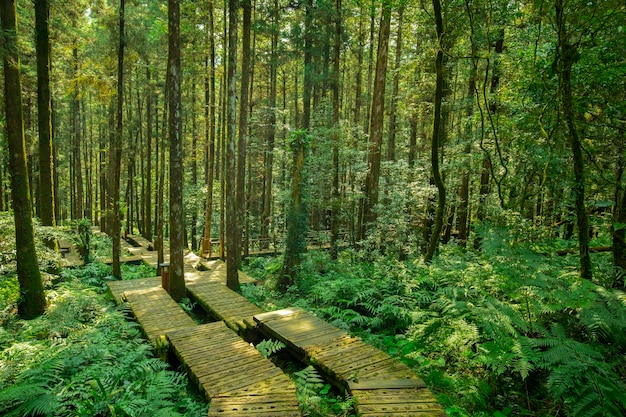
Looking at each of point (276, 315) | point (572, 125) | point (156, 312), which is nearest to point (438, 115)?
point (572, 125)

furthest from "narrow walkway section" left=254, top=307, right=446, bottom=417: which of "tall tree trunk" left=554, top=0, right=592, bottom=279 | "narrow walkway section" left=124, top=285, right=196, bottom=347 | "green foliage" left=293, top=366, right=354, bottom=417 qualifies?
"tall tree trunk" left=554, top=0, right=592, bottom=279

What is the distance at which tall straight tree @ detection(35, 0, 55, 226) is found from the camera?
10.4 m

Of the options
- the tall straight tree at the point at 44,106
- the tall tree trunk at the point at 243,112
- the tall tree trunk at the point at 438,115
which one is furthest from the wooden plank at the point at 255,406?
the tall straight tree at the point at 44,106

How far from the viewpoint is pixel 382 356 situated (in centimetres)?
605

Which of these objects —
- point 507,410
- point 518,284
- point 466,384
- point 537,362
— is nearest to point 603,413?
point 537,362

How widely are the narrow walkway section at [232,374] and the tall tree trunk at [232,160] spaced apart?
12.6ft

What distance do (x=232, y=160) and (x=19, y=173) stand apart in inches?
214

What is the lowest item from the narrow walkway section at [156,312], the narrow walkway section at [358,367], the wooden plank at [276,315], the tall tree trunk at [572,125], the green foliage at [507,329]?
the narrow walkway section at [156,312]

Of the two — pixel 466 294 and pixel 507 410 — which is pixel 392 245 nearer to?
pixel 466 294

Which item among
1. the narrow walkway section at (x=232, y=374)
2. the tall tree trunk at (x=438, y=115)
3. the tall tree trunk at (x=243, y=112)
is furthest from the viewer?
the tall tree trunk at (x=243, y=112)

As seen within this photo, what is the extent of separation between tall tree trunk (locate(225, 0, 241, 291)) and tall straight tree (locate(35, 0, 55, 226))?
5340 millimetres

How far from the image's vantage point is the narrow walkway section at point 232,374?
4.92m

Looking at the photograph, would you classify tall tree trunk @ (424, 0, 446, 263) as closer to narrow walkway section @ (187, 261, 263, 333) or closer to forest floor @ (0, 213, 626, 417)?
forest floor @ (0, 213, 626, 417)

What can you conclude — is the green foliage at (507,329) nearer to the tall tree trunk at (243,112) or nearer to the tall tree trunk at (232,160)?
the tall tree trunk at (232,160)
